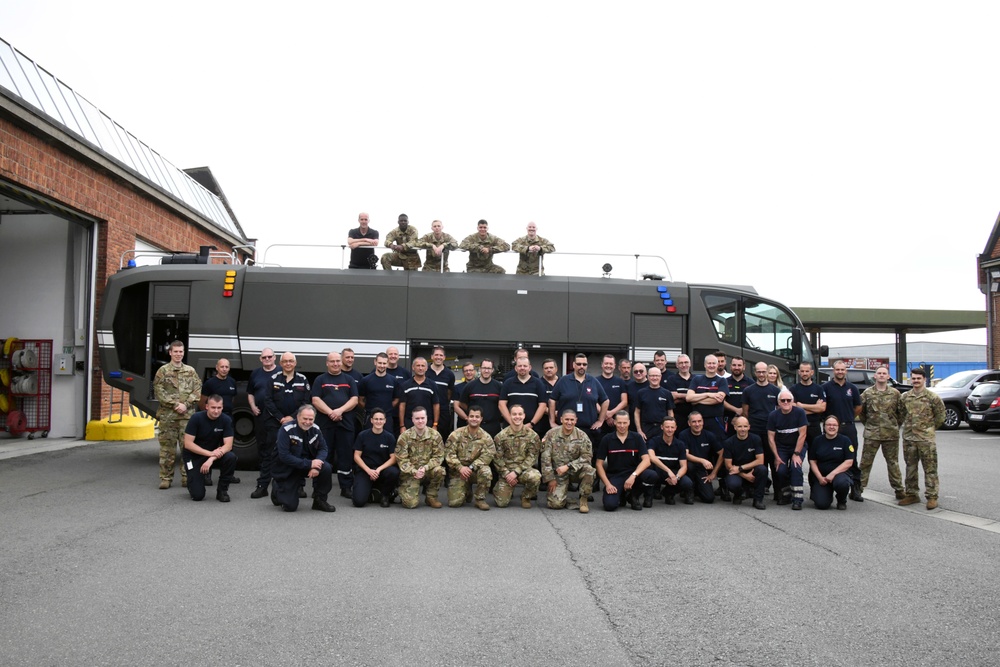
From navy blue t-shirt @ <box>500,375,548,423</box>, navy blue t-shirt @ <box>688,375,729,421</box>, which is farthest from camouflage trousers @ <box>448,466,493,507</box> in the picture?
navy blue t-shirt @ <box>688,375,729,421</box>

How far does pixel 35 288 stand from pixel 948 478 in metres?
17.8

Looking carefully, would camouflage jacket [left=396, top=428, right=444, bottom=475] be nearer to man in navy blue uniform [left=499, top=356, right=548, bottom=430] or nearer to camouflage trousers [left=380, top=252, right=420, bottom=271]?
man in navy blue uniform [left=499, top=356, right=548, bottom=430]

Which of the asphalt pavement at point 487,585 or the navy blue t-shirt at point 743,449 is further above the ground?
the navy blue t-shirt at point 743,449

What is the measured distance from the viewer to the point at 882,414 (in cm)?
962

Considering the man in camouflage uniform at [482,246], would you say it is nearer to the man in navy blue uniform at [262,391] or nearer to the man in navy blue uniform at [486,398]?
the man in navy blue uniform at [486,398]

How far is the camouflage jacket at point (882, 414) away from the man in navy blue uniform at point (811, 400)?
54 centimetres

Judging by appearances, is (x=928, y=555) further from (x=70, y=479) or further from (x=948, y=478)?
(x=70, y=479)

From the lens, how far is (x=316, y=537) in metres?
6.94

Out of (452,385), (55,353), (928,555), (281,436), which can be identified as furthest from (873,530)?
(55,353)

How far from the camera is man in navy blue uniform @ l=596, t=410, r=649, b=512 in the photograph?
879cm

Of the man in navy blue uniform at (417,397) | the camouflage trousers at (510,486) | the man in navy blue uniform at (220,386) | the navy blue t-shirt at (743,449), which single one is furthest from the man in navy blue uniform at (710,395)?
the man in navy blue uniform at (220,386)

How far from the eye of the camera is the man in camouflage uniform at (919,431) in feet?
29.7

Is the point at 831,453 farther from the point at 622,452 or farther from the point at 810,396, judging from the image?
the point at 622,452

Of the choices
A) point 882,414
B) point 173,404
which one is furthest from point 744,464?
point 173,404
